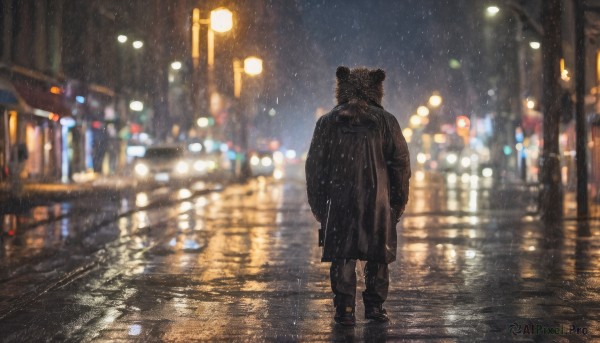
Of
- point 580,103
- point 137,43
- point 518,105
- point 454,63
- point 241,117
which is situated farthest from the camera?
point 454,63

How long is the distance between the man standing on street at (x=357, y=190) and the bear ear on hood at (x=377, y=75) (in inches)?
4.9

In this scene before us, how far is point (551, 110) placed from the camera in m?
19.0

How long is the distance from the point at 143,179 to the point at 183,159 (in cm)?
468

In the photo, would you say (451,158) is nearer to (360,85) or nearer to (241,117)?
(241,117)

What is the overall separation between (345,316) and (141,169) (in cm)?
4407

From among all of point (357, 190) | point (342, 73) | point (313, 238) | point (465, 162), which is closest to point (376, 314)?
point (357, 190)

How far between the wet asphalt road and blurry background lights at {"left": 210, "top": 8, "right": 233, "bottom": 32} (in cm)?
897

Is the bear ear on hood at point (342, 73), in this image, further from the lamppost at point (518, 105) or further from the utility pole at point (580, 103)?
the lamppost at point (518, 105)

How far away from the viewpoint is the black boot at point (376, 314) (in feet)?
23.5

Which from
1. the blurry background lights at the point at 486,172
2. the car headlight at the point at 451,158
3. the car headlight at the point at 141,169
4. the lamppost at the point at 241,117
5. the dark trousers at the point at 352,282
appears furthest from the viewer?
the car headlight at the point at 451,158

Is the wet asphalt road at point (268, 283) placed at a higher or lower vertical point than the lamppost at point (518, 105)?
lower

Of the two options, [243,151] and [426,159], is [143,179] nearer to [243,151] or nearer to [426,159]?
[243,151]

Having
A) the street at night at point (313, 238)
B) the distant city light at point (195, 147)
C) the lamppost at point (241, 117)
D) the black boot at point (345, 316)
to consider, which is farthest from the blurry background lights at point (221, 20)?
the distant city light at point (195, 147)

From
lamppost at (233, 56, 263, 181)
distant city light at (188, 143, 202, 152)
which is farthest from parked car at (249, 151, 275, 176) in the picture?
lamppost at (233, 56, 263, 181)
